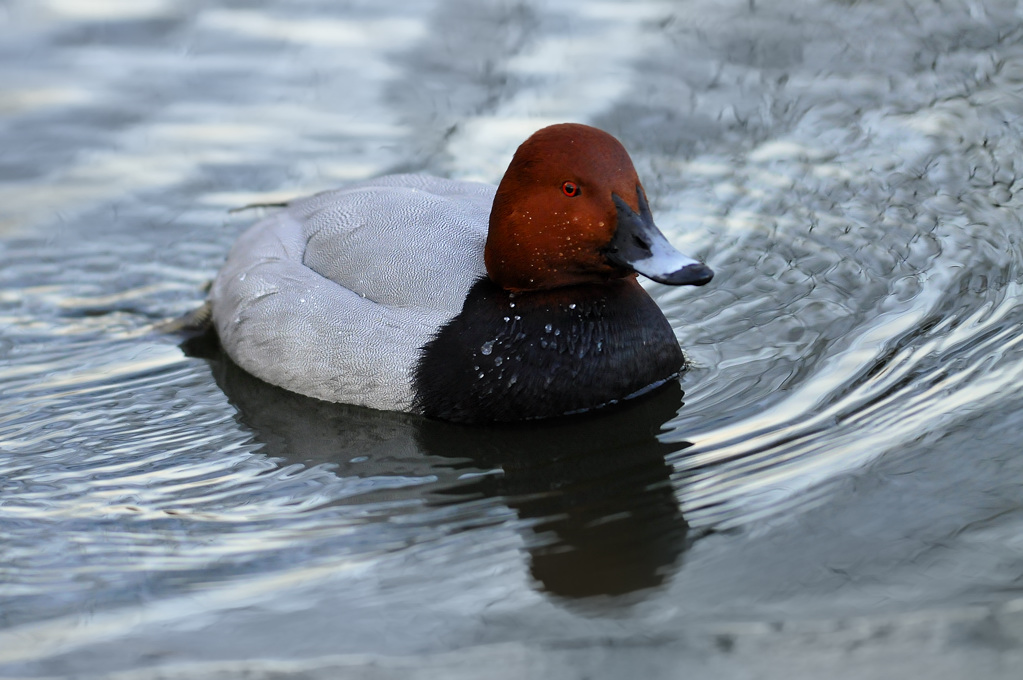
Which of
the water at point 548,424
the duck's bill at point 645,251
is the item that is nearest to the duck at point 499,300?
the duck's bill at point 645,251

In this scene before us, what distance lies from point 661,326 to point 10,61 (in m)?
5.37

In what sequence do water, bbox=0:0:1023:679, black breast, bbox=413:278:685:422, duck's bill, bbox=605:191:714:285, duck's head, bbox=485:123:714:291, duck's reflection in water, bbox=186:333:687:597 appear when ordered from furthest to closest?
1. black breast, bbox=413:278:685:422
2. duck's head, bbox=485:123:714:291
3. duck's bill, bbox=605:191:714:285
4. duck's reflection in water, bbox=186:333:687:597
5. water, bbox=0:0:1023:679

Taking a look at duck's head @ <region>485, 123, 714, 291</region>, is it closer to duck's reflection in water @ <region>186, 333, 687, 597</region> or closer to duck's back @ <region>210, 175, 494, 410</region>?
duck's back @ <region>210, 175, 494, 410</region>

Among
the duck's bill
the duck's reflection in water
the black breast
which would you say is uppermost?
the duck's bill

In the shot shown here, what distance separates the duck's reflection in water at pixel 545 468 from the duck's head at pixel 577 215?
61 cm

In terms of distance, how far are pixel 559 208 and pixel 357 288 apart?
99 cm

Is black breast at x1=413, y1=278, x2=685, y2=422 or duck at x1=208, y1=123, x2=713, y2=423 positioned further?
black breast at x1=413, y1=278, x2=685, y2=422

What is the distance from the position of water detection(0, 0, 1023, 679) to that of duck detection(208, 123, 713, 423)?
15 centimetres

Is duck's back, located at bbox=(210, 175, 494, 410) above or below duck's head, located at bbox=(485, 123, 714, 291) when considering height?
below

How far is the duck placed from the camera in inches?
193

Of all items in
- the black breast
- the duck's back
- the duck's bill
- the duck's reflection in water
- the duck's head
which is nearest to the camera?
the duck's reflection in water

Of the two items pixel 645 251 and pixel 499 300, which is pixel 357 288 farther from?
pixel 645 251

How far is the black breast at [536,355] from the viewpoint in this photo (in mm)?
5109

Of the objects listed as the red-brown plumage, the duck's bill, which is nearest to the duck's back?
the red-brown plumage
